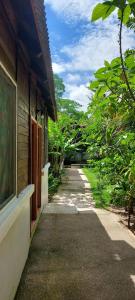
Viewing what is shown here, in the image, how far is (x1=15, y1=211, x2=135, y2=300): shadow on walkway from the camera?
4266 millimetres

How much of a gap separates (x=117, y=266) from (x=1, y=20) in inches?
146

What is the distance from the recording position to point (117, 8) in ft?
6.37

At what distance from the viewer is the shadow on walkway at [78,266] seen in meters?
4.27

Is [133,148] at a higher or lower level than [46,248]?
higher

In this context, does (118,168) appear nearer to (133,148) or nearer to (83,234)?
(133,148)

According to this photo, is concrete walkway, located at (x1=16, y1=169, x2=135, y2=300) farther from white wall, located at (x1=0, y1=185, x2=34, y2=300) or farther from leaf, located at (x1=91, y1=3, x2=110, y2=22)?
leaf, located at (x1=91, y1=3, x2=110, y2=22)

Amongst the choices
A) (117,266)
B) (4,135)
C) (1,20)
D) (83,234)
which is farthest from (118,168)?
(1,20)

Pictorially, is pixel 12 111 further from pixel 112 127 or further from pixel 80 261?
pixel 112 127

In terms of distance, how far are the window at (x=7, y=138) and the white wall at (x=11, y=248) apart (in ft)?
0.46

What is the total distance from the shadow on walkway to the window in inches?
50.5

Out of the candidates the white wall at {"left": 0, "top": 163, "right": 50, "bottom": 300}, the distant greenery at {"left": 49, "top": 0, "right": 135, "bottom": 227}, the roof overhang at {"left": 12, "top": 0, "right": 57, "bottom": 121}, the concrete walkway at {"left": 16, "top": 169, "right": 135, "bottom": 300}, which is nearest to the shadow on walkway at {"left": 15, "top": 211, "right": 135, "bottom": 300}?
the concrete walkway at {"left": 16, "top": 169, "right": 135, "bottom": 300}

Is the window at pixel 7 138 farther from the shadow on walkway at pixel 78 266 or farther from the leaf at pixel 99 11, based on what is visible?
the leaf at pixel 99 11

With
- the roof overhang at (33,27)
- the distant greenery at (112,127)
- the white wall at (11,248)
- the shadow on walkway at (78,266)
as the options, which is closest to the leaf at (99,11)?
the distant greenery at (112,127)

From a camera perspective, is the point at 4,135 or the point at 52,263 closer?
the point at 4,135
